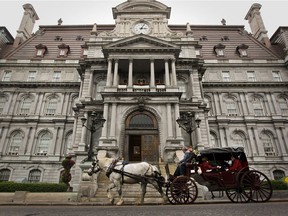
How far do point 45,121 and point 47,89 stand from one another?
500cm

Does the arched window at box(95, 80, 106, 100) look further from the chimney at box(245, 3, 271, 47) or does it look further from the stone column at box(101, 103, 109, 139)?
the chimney at box(245, 3, 271, 47)

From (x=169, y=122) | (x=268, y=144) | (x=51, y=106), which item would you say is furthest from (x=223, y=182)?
(x=51, y=106)

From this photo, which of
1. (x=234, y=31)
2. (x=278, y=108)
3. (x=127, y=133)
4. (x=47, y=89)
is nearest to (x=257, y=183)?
(x=127, y=133)

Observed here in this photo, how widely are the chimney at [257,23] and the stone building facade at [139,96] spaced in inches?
93.3

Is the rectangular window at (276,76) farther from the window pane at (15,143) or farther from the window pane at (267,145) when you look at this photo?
the window pane at (15,143)

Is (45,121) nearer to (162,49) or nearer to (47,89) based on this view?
(47,89)

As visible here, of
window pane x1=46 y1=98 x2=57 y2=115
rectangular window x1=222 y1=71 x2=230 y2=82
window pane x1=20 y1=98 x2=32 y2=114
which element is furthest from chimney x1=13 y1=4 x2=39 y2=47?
rectangular window x1=222 y1=71 x2=230 y2=82

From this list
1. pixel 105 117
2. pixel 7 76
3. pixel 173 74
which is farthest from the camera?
pixel 7 76

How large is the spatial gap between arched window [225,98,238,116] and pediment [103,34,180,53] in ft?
37.7

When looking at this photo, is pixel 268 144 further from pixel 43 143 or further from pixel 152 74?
pixel 43 143

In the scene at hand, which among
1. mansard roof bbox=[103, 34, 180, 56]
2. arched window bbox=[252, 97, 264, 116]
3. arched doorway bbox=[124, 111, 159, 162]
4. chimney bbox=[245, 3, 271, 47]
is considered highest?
chimney bbox=[245, 3, 271, 47]

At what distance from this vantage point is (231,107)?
28562 millimetres

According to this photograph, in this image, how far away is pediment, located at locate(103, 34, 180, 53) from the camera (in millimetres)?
22828

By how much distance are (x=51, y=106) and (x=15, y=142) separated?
638 centimetres
